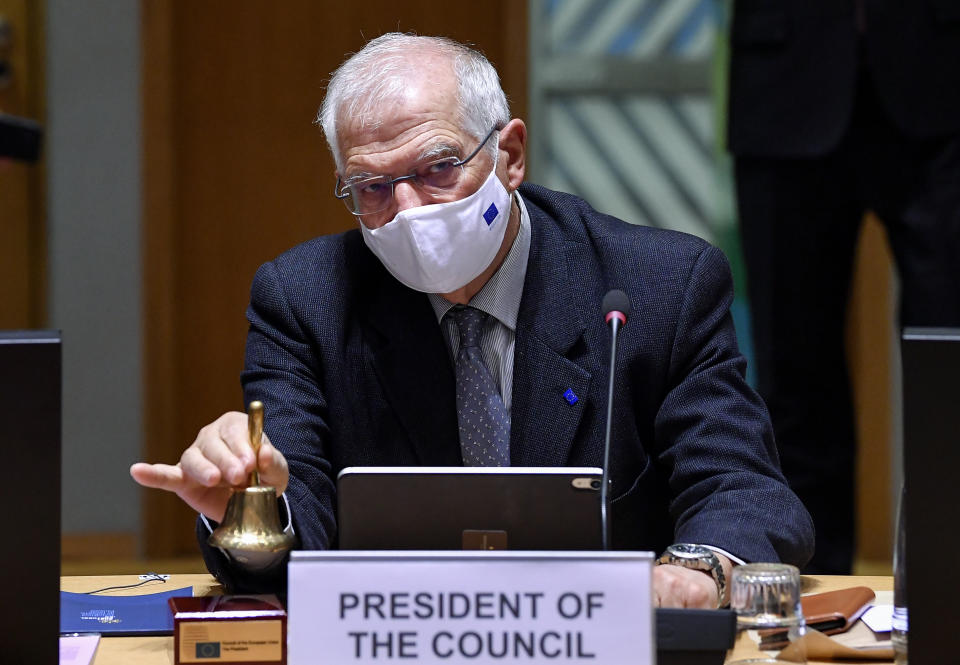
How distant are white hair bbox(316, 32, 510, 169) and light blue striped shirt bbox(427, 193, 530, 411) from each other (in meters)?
0.18

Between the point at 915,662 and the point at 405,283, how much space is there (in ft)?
2.96

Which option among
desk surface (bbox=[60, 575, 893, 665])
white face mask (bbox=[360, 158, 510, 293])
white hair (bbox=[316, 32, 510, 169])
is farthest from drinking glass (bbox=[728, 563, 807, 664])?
white hair (bbox=[316, 32, 510, 169])

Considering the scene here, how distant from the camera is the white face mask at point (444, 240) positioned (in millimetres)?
1621

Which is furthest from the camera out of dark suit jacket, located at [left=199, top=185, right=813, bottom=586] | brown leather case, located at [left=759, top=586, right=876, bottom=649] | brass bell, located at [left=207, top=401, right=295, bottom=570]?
dark suit jacket, located at [left=199, top=185, right=813, bottom=586]

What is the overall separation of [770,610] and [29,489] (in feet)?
2.08

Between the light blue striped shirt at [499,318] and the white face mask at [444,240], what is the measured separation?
0.06 m

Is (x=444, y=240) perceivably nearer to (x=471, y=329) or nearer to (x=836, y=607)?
(x=471, y=329)

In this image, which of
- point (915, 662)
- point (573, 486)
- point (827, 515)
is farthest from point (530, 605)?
point (827, 515)

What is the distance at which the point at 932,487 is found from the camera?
954 millimetres

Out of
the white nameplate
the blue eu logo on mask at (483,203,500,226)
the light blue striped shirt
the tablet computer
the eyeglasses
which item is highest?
the eyeglasses

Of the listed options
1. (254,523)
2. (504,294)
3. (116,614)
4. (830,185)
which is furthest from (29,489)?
(830,185)

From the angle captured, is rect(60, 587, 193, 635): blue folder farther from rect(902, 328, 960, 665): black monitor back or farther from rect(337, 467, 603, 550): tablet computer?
rect(902, 328, 960, 665): black monitor back

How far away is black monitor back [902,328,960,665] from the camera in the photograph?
94 cm

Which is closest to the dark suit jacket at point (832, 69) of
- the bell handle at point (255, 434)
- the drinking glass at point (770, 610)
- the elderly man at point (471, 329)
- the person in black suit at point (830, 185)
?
the person in black suit at point (830, 185)
